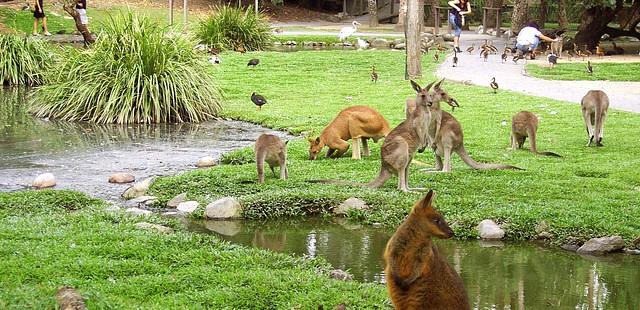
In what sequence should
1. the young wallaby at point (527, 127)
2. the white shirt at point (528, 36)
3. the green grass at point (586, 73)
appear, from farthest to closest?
the white shirt at point (528, 36) < the green grass at point (586, 73) < the young wallaby at point (527, 127)

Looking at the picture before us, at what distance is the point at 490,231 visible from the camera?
877cm

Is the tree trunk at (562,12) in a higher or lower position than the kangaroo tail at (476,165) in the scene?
higher

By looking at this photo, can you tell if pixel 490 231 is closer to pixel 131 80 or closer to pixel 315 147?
pixel 315 147

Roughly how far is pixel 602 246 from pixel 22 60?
1790cm

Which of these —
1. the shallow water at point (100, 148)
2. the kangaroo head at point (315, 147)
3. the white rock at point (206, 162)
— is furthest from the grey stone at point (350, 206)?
the white rock at point (206, 162)

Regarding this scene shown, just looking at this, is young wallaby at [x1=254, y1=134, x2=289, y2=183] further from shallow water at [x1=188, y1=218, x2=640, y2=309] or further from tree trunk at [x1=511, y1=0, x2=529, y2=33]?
tree trunk at [x1=511, y1=0, x2=529, y2=33]

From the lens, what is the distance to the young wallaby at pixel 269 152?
1052 cm

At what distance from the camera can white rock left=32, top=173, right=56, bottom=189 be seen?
1100cm

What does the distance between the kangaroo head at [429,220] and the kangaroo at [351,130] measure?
24.0 feet

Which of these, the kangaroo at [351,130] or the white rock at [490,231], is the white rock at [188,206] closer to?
the kangaroo at [351,130]

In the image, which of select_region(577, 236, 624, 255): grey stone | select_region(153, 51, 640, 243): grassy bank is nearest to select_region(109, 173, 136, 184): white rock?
select_region(153, 51, 640, 243): grassy bank

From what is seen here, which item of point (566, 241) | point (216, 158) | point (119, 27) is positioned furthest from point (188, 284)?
point (119, 27)

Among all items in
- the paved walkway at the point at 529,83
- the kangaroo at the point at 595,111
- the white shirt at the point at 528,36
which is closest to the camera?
the kangaroo at the point at 595,111

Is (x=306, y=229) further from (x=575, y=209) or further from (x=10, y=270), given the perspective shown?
(x=10, y=270)
